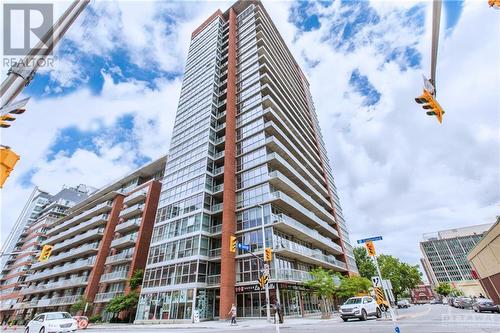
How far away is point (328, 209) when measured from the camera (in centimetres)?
5256

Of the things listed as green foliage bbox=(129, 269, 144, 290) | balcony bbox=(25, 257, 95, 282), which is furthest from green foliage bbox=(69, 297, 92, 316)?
green foliage bbox=(129, 269, 144, 290)

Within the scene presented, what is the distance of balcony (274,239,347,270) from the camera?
29.8 meters

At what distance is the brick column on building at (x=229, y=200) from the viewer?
27891 millimetres

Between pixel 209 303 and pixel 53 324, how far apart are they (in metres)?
16.1

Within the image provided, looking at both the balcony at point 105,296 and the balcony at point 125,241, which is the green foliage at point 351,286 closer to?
the balcony at point 105,296

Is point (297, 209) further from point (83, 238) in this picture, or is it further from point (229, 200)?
point (83, 238)

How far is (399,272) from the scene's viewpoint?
8175cm

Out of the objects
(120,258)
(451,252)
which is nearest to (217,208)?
(120,258)

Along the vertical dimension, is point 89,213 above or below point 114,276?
above

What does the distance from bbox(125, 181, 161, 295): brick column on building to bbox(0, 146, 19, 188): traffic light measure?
1540 inches

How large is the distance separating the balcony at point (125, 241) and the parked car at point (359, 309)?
33318mm

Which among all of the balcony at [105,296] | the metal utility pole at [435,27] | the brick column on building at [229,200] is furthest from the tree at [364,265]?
the metal utility pole at [435,27]

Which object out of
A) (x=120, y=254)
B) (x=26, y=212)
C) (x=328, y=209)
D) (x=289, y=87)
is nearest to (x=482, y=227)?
(x=328, y=209)

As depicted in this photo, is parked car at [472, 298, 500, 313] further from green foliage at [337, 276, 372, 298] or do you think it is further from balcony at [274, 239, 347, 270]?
balcony at [274, 239, 347, 270]
